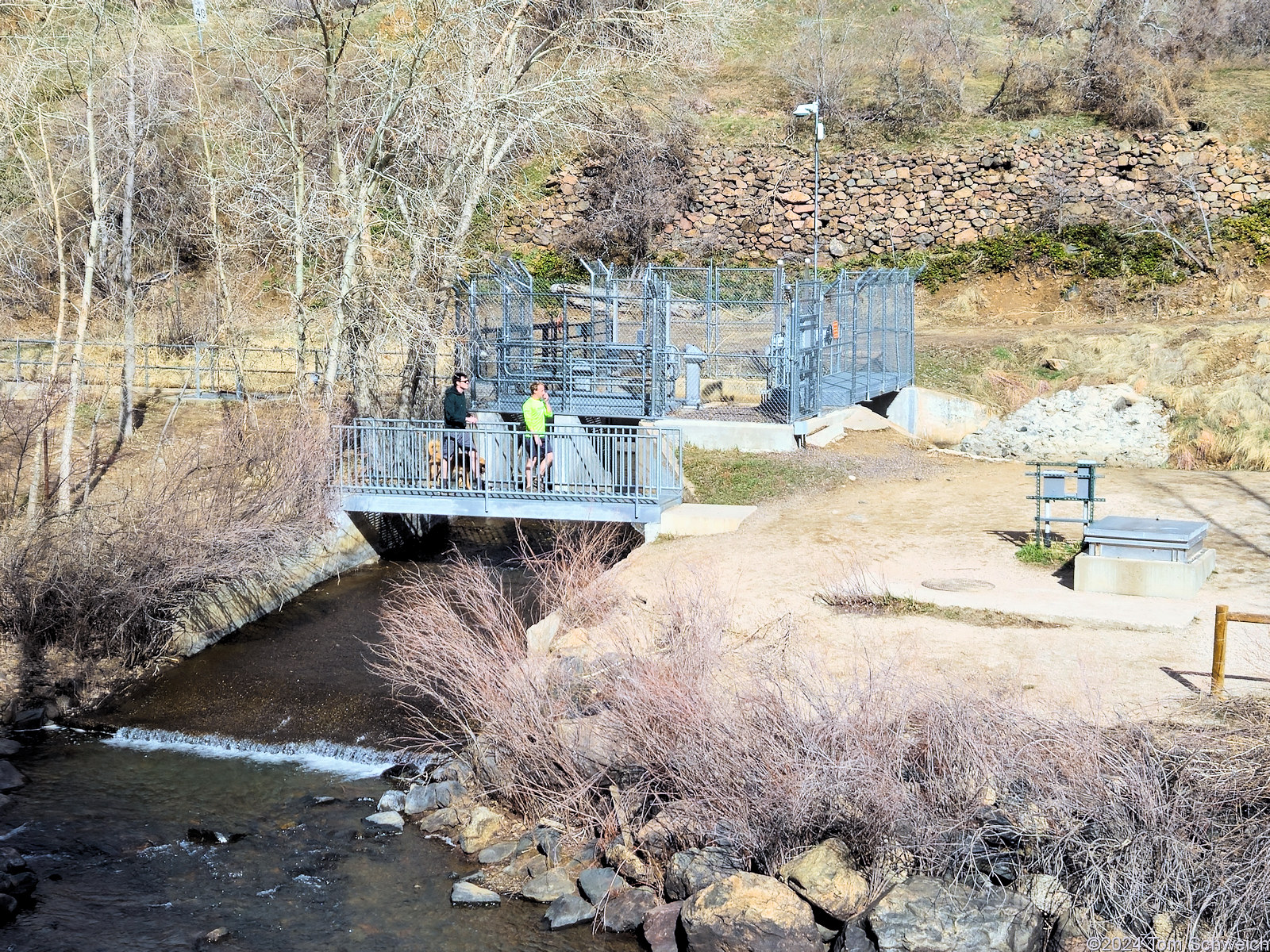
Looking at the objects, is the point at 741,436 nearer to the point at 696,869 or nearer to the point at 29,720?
the point at 29,720

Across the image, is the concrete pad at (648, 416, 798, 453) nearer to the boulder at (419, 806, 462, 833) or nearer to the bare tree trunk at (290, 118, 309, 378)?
the bare tree trunk at (290, 118, 309, 378)

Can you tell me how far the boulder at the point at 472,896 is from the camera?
8.67 meters

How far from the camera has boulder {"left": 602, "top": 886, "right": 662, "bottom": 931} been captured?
8344 millimetres

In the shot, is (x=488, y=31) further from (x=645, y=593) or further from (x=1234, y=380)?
(x=1234, y=380)

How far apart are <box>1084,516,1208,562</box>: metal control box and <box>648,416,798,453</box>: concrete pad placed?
765cm

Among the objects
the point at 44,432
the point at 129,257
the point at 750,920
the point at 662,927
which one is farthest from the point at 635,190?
the point at 750,920

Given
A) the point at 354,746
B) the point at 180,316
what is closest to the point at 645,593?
the point at 354,746

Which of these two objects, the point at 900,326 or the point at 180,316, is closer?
the point at 900,326

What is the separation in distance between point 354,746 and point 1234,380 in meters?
18.8

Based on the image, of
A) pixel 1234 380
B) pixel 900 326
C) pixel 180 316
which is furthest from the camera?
pixel 180 316

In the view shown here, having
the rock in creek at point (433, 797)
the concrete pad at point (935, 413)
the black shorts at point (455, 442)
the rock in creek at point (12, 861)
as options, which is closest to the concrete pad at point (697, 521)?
the black shorts at point (455, 442)

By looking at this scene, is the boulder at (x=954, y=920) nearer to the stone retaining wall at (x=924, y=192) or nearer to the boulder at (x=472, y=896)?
the boulder at (x=472, y=896)

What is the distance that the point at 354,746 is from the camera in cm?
1143

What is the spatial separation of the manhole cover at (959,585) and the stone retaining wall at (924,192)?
21712 millimetres
